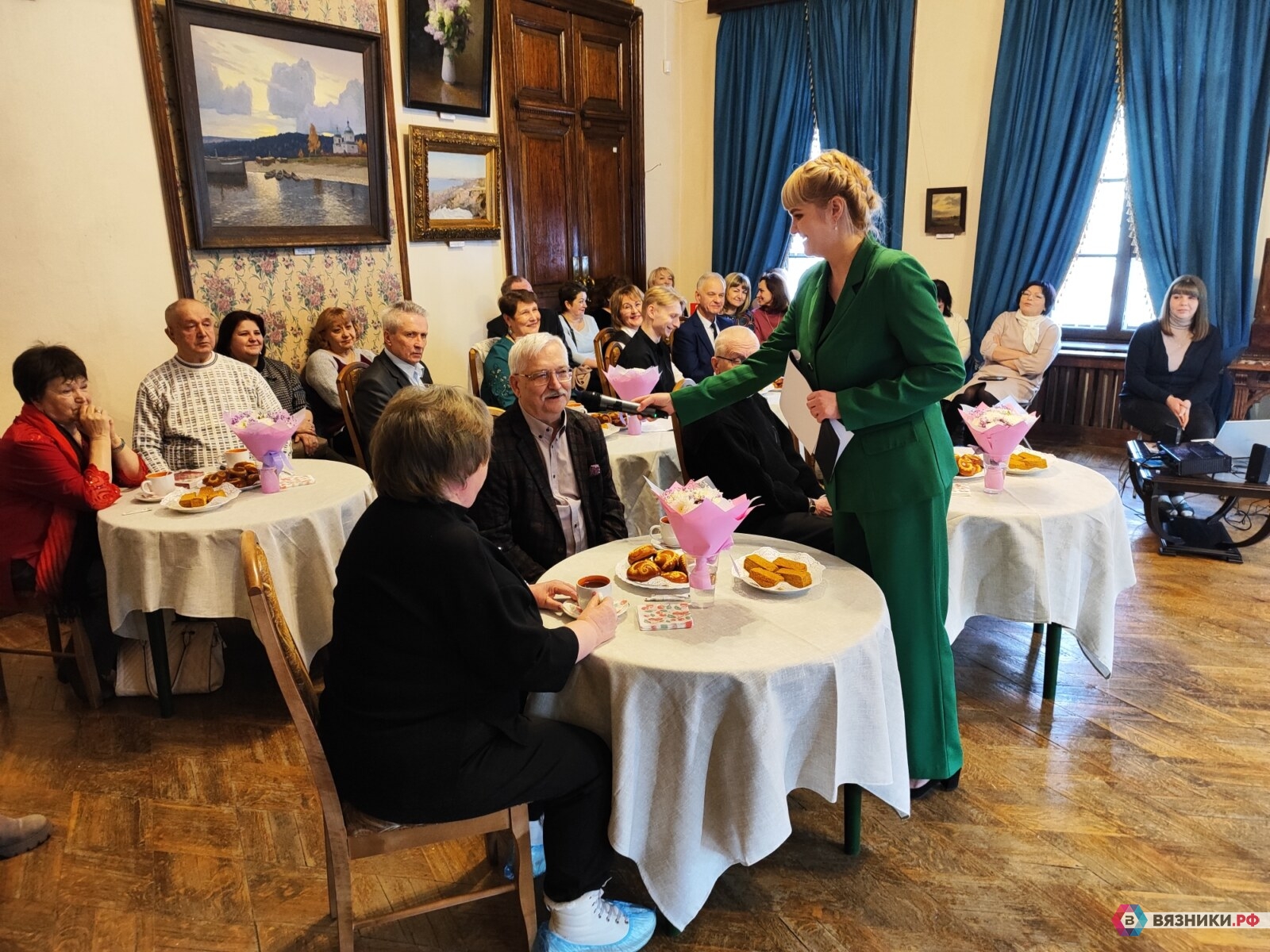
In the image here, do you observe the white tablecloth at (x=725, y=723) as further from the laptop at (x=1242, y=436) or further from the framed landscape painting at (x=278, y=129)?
the framed landscape painting at (x=278, y=129)

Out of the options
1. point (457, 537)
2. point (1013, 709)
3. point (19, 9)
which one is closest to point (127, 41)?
point (19, 9)

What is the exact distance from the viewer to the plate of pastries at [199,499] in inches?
101

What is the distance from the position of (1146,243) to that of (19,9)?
6.12 meters

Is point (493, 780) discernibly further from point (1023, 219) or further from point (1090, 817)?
point (1023, 219)

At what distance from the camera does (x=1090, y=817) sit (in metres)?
2.17

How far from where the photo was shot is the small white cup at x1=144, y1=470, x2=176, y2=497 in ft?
8.79

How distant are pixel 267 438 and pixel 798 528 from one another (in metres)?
1.67

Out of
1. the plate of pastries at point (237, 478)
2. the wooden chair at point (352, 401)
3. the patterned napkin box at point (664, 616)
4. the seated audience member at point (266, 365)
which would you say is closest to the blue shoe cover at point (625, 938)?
the patterned napkin box at point (664, 616)

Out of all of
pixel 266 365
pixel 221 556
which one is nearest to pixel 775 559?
pixel 221 556

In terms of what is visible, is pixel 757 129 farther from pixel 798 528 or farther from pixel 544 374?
pixel 544 374

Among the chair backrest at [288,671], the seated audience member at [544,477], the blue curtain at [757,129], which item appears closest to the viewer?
the chair backrest at [288,671]

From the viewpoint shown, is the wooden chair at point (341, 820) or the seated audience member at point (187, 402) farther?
the seated audience member at point (187, 402)

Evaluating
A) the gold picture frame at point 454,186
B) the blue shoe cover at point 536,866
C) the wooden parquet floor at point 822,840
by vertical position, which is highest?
the gold picture frame at point 454,186

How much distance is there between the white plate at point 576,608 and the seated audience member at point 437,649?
91 millimetres
